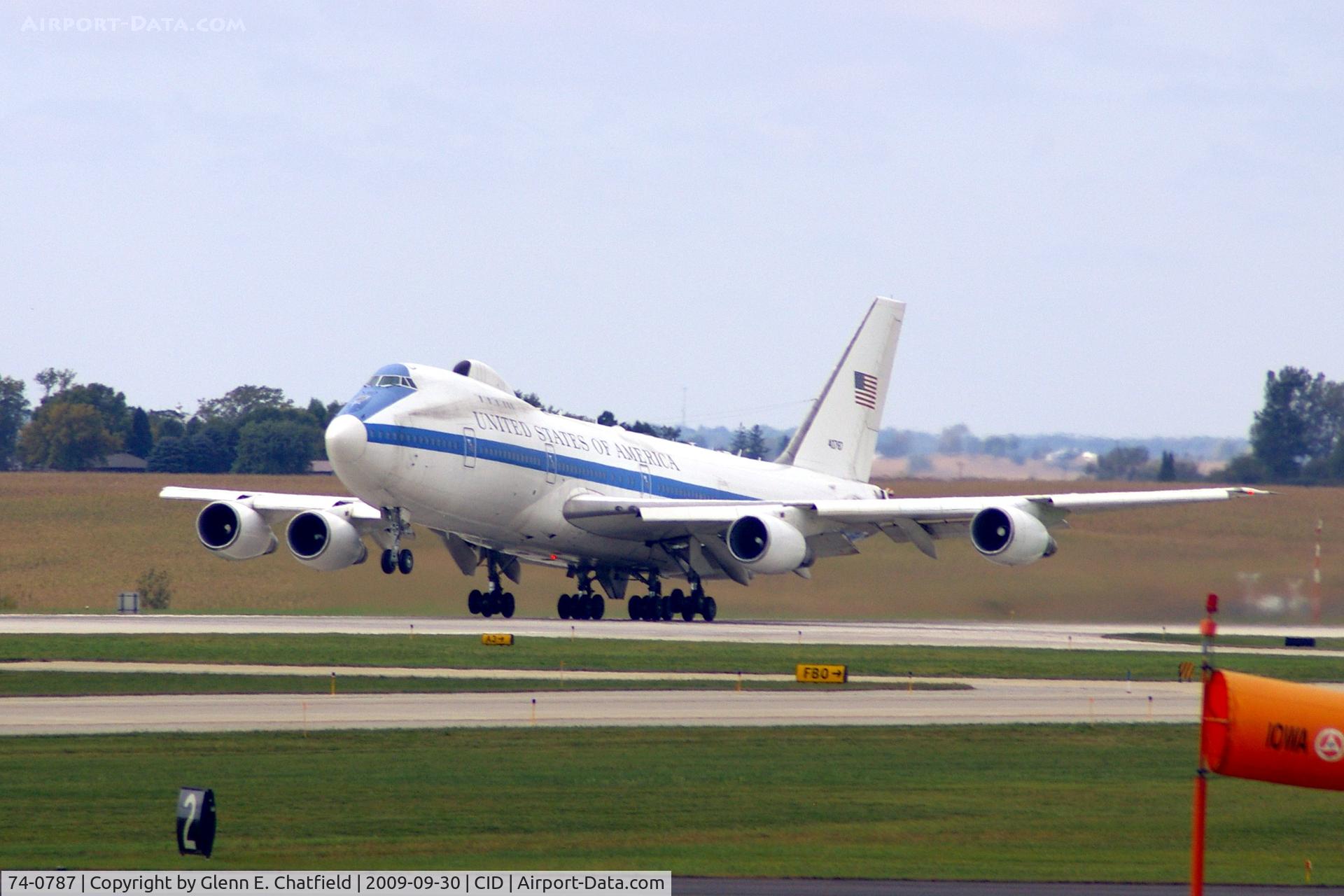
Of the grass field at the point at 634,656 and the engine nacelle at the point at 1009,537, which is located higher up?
the engine nacelle at the point at 1009,537

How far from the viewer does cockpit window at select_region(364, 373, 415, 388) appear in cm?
3978

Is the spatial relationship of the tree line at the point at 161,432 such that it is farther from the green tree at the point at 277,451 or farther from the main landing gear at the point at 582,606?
the main landing gear at the point at 582,606

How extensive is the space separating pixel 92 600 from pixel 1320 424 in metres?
47.9

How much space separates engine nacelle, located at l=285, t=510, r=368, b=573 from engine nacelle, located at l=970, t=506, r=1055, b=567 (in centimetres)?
1530

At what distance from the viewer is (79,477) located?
78.4 m

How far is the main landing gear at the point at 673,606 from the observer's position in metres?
45.9

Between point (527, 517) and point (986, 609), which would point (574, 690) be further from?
point (986, 609)

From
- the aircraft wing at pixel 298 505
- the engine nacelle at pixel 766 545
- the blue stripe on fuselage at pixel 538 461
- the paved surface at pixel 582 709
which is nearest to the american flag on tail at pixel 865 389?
the blue stripe on fuselage at pixel 538 461

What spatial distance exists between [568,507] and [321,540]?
6164 mm

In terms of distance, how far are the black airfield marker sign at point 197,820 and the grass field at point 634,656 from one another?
1709 centimetres

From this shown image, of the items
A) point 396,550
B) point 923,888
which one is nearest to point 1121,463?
point 396,550

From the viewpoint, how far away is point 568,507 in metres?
43.1

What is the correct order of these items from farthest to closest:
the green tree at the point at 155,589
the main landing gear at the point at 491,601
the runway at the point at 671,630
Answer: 1. the green tree at the point at 155,589
2. the main landing gear at the point at 491,601
3. the runway at the point at 671,630

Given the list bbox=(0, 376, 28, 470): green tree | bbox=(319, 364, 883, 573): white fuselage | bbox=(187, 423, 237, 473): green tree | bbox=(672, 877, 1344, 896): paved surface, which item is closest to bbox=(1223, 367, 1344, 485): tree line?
bbox=(319, 364, 883, 573): white fuselage
